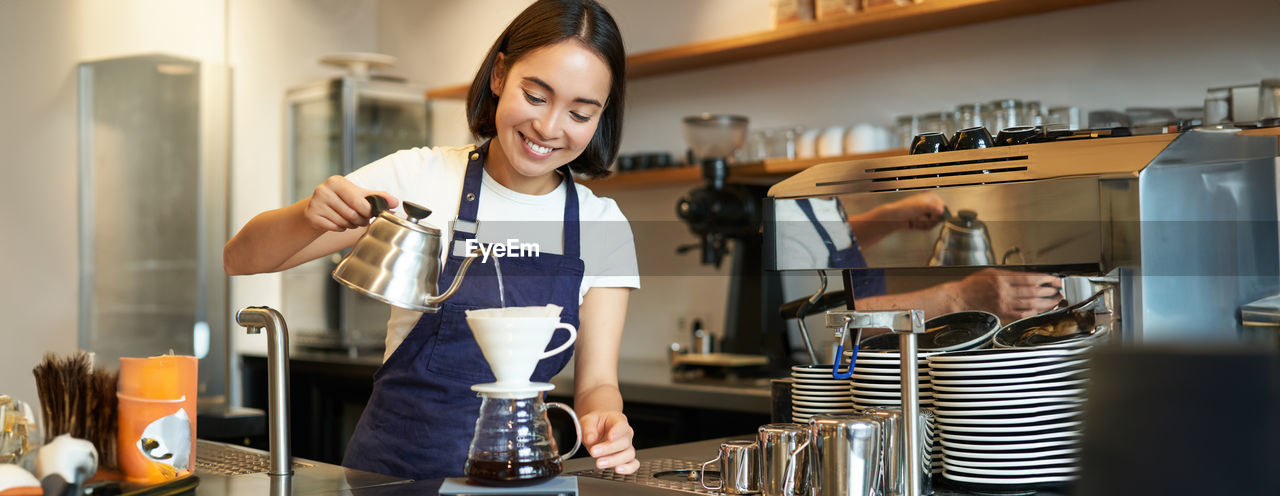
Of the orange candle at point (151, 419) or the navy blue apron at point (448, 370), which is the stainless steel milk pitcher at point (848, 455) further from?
the orange candle at point (151, 419)

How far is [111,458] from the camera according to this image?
1349 mm

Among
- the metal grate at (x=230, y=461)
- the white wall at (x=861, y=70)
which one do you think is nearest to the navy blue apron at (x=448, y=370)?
the metal grate at (x=230, y=461)

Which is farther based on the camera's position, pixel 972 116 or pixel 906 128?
pixel 906 128

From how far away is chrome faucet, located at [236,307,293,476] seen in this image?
4.75ft

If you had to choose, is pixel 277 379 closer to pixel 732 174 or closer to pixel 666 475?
pixel 666 475

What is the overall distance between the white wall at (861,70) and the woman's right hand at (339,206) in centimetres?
217

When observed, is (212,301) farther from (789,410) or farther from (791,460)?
(791,460)

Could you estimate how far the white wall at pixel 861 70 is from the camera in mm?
2701

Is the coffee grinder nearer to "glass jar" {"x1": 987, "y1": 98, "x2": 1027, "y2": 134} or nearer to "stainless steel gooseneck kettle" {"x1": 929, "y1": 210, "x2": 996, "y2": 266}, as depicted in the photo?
"glass jar" {"x1": 987, "y1": 98, "x2": 1027, "y2": 134}

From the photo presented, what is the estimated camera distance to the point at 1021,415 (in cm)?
133

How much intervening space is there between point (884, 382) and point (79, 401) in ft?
3.36

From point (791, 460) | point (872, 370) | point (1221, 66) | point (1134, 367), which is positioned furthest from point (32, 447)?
point (1221, 66)

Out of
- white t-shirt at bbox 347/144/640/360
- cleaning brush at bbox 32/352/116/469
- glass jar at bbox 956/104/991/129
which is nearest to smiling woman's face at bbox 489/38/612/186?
white t-shirt at bbox 347/144/640/360

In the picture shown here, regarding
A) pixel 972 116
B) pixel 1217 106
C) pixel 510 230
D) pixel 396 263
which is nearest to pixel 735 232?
pixel 972 116
